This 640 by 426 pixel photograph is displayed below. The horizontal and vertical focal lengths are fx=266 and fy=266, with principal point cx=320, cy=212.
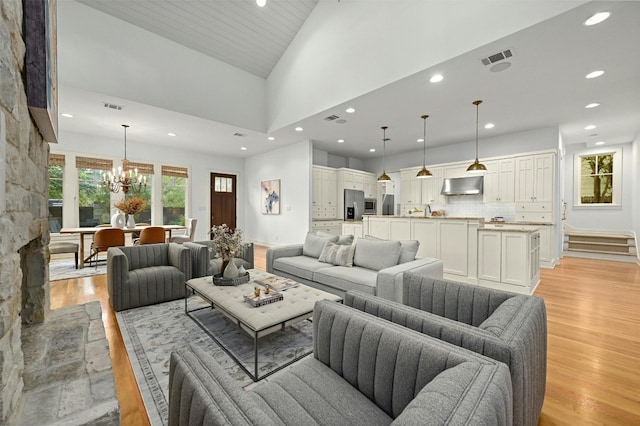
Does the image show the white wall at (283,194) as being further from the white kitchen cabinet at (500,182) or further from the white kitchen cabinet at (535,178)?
the white kitchen cabinet at (535,178)

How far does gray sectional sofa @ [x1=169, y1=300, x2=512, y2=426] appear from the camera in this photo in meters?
0.74

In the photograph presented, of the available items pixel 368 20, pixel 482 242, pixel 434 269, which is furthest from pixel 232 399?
pixel 368 20

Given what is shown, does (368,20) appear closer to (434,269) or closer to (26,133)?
(434,269)

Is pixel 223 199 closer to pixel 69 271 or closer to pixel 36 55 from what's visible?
pixel 69 271

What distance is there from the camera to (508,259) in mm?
4004

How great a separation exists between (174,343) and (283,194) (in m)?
5.50

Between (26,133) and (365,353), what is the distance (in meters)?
1.94

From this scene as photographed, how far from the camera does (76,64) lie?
12.9 ft

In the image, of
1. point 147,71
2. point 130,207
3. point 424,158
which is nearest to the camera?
point 147,71

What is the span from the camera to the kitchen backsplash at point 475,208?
6407 mm

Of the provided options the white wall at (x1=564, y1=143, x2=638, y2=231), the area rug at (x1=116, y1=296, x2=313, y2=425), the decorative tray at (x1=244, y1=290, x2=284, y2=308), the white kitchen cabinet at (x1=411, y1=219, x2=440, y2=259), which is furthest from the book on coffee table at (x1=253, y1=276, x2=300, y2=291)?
the white wall at (x1=564, y1=143, x2=638, y2=231)

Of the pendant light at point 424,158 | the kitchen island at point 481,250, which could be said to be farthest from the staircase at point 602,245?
A: the pendant light at point 424,158

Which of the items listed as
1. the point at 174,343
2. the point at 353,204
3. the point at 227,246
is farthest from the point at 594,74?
the point at 174,343

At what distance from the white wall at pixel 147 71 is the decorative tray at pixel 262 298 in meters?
4.19
